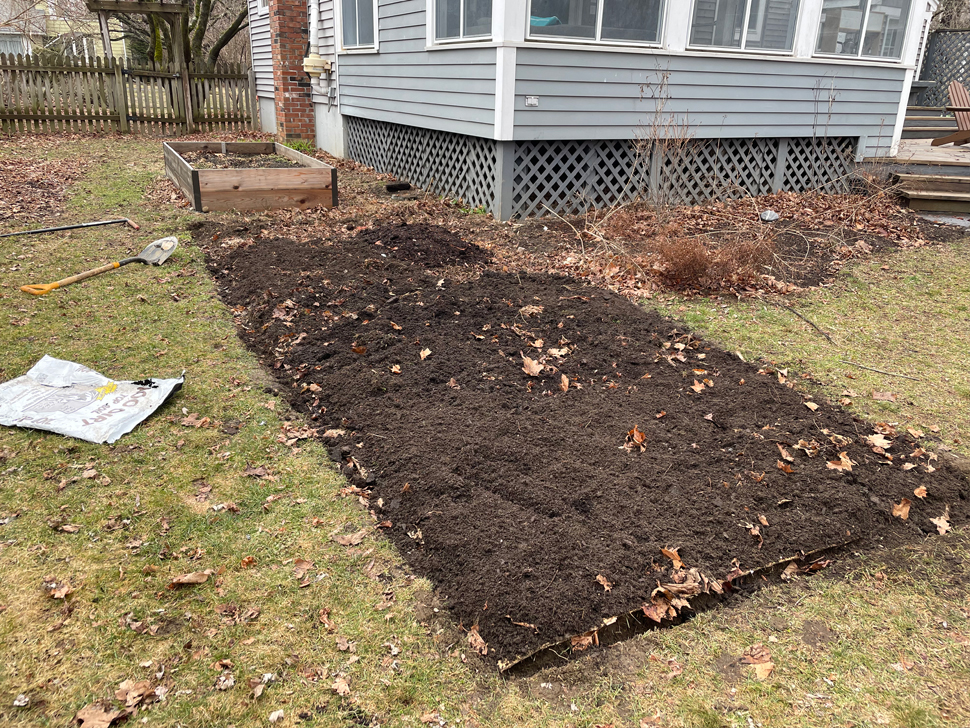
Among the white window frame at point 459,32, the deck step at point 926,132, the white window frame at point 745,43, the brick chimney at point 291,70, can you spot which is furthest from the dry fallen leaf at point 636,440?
the brick chimney at point 291,70

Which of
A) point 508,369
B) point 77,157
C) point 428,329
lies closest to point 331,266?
point 428,329

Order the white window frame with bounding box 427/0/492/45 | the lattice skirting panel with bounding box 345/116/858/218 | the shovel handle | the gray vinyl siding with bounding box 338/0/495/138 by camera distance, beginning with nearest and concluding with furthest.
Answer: the shovel handle
the white window frame with bounding box 427/0/492/45
the gray vinyl siding with bounding box 338/0/495/138
the lattice skirting panel with bounding box 345/116/858/218

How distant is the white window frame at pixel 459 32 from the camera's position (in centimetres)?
745

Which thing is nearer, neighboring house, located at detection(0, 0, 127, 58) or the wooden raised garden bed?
the wooden raised garden bed

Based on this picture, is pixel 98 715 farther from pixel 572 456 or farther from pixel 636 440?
pixel 636 440

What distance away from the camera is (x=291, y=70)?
538 inches

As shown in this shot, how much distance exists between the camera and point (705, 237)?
7.27m

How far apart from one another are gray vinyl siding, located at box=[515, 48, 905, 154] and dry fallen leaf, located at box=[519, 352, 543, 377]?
3.90m

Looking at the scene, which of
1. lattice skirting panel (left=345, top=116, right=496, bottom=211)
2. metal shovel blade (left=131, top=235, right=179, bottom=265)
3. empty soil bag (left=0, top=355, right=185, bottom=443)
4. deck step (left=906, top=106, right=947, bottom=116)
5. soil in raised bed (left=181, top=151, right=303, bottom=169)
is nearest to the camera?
empty soil bag (left=0, top=355, right=185, bottom=443)

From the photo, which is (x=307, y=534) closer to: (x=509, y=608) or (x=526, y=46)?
(x=509, y=608)

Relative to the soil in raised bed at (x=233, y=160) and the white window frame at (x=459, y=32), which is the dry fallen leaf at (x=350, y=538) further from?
the soil in raised bed at (x=233, y=160)

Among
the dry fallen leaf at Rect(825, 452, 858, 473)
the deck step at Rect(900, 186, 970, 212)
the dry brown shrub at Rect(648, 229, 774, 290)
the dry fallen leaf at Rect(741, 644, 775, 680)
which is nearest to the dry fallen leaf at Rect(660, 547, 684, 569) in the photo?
the dry fallen leaf at Rect(741, 644, 775, 680)

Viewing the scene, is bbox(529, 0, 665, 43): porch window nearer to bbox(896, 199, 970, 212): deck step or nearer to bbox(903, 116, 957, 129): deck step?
bbox(896, 199, 970, 212): deck step

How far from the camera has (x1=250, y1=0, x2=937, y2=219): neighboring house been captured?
750 cm
